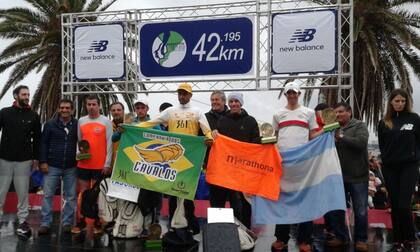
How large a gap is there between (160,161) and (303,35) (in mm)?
4578

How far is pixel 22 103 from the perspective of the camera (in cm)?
671

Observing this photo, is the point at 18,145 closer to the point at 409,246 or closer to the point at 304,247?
the point at 304,247

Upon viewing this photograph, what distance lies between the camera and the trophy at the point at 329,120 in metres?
5.56

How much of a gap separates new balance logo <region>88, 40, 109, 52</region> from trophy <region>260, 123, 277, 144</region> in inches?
231

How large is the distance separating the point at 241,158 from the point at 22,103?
3288mm

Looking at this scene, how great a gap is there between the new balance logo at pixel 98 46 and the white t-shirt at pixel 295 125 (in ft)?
19.7

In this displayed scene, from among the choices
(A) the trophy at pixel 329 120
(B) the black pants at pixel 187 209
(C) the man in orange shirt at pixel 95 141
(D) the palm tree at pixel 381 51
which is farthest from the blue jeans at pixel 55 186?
(D) the palm tree at pixel 381 51

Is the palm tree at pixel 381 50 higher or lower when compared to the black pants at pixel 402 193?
higher

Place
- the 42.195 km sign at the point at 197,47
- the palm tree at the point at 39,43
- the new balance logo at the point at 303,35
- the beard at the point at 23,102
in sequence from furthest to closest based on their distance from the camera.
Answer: the palm tree at the point at 39,43 < the 42.195 km sign at the point at 197,47 < the new balance logo at the point at 303,35 < the beard at the point at 23,102

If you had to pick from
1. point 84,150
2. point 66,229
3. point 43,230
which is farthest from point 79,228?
point 84,150

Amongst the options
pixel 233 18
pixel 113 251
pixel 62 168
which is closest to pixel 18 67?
pixel 233 18

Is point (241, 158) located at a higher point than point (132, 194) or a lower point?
higher

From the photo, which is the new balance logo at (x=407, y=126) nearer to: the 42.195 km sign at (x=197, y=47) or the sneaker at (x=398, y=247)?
the sneaker at (x=398, y=247)

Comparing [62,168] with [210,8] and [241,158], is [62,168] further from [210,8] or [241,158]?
[210,8]
